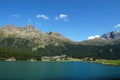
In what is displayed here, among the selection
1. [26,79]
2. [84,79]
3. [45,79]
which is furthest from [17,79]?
[84,79]

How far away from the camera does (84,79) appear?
110 metres

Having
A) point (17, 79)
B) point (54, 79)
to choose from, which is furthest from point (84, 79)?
point (17, 79)

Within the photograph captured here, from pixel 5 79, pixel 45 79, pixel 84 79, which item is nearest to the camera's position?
pixel 5 79

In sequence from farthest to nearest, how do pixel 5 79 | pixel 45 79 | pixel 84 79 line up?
pixel 84 79 < pixel 45 79 < pixel 5 79

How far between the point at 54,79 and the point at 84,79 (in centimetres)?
1393

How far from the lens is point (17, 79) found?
9769 centimetres

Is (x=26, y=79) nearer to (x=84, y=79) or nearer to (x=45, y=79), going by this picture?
(x=45, y=79)

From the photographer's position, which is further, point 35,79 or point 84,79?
point 84,79

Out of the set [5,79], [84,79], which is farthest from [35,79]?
[84,79]

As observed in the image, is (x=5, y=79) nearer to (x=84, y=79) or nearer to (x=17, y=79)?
(x=17, y=79)

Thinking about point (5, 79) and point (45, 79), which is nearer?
point (5, 79)

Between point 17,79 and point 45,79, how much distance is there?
11.4m

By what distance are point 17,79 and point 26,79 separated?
3.52m

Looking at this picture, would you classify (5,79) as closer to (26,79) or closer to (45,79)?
(26,79)
